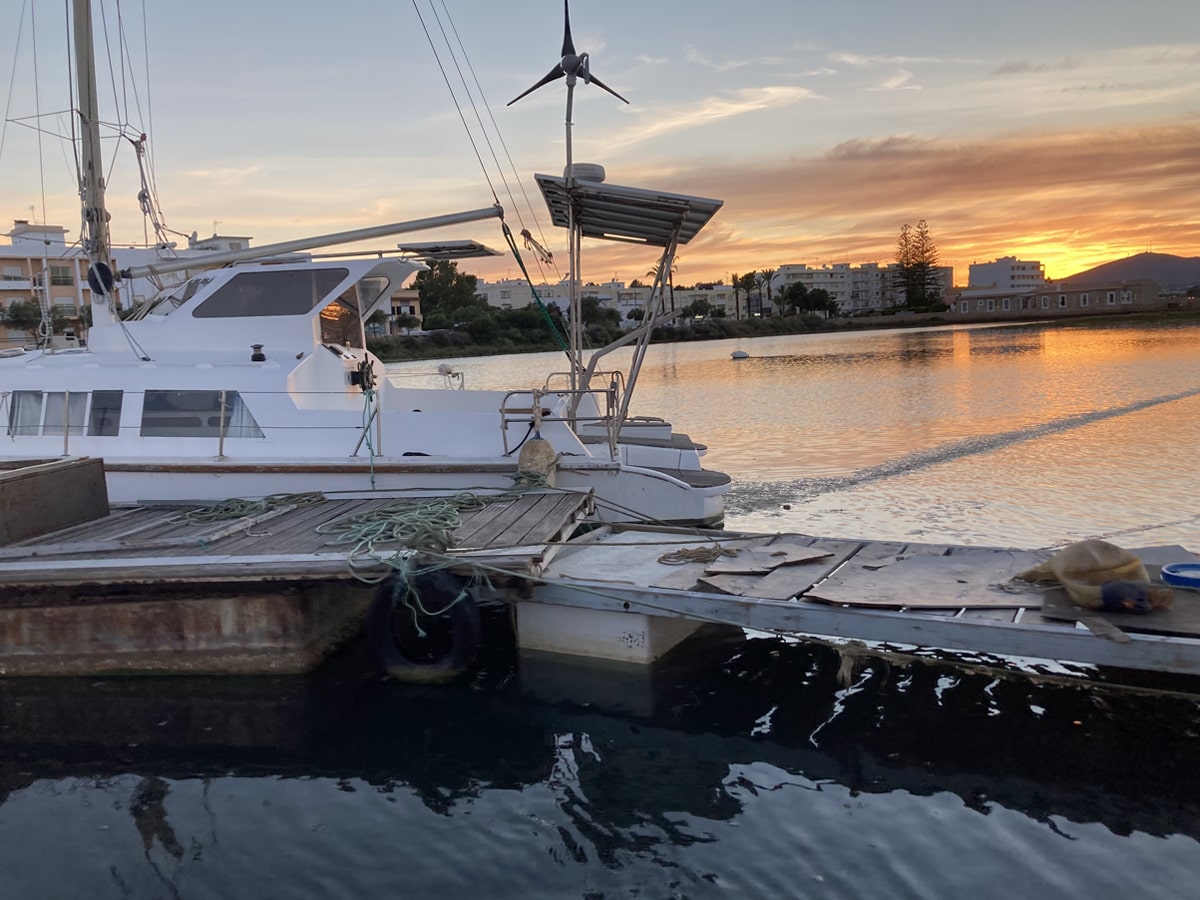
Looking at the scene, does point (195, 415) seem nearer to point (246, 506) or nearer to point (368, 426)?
point (246, 506)

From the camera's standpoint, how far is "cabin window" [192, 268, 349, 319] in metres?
12.1

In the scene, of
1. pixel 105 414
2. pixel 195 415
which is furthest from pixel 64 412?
pixel 195 415

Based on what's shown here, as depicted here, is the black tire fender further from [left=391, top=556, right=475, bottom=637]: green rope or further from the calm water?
the calm water

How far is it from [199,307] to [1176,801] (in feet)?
37.8

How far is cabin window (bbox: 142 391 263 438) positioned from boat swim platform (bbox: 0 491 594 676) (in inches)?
95.8

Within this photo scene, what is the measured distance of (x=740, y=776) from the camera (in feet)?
22.1

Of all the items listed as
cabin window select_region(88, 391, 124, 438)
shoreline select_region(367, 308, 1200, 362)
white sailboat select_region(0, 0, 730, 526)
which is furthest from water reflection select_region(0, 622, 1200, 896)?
shoreline select_region(367, 308, 1200, 362)

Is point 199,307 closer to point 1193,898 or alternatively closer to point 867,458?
point 1193,898

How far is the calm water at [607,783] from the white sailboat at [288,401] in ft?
8.41

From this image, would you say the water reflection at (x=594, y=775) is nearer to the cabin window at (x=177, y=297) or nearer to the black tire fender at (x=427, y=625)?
the black tire fender at (x=427, y=625)

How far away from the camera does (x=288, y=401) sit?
37.6 feet

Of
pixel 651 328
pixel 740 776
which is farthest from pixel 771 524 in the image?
pixel 740 776

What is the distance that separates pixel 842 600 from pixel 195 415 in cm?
826

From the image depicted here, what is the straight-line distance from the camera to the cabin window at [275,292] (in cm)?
1208
